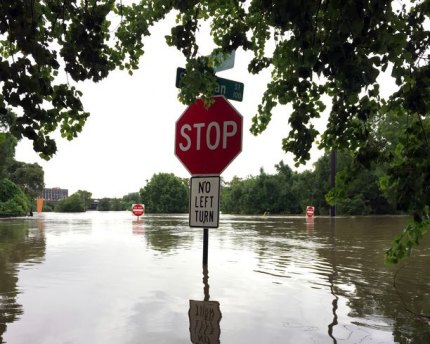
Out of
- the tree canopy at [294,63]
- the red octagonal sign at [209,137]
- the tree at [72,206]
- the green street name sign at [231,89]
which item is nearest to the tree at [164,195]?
the tree at [72,206]

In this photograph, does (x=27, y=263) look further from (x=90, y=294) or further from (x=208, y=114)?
(x=208, y=114)

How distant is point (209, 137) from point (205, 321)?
336 cm

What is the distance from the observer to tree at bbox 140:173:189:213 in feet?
305

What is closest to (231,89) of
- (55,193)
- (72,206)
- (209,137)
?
(209,137)

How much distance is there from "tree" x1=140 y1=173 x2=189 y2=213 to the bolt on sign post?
86247mm

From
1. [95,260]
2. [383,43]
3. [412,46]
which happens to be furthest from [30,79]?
[95,260]

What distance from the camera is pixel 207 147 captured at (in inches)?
272

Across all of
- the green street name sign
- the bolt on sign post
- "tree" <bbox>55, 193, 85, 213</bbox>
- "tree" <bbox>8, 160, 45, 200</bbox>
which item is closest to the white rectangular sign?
the bolt on sign post

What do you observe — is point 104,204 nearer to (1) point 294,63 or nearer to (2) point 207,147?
(2) point 207,147

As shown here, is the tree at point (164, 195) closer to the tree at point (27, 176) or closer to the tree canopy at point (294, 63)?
the tree at point (27, 176)

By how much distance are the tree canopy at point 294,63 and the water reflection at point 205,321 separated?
6.01ft

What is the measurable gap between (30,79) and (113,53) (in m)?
1.76

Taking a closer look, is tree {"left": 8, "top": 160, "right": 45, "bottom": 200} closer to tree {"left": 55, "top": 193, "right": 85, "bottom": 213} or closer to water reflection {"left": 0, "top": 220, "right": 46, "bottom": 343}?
tree {"left": 55, "top": 193, "right": 85, "bottom": 213}

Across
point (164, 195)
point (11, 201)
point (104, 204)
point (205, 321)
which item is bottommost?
point (205, 321)
